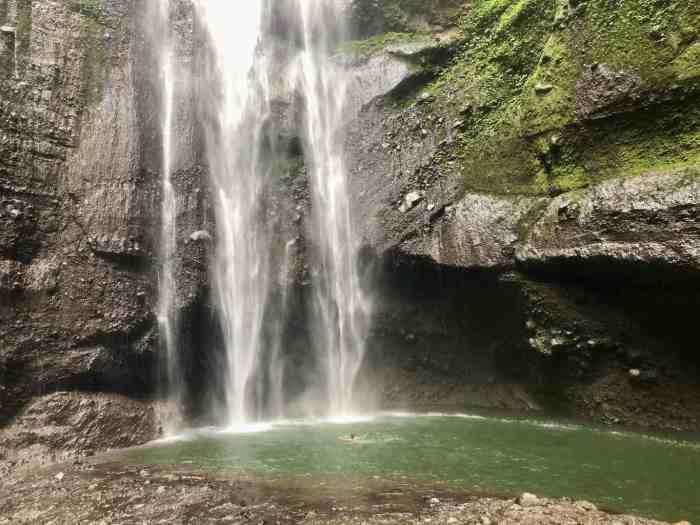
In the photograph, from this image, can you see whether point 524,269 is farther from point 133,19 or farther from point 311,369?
point 133,19

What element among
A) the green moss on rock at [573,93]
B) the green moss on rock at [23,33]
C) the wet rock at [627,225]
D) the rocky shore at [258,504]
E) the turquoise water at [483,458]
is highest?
the green moss on rock at [23,33]

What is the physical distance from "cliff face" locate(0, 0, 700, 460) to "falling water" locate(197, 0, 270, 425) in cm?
64

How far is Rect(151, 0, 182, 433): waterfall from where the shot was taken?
34.6 feet

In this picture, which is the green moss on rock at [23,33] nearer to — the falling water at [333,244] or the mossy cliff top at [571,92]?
the falling water at [333,244]

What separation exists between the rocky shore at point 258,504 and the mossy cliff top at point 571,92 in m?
6.99

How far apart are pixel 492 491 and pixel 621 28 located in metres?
9.52

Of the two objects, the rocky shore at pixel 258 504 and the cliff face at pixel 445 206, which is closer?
the rocky shore at pixel 258 504

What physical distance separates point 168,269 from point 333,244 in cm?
442

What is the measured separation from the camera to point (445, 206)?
11.6m

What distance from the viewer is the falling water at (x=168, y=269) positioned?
10.6 metres

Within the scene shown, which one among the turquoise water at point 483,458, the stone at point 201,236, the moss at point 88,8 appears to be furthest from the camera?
the moss at point 88,8

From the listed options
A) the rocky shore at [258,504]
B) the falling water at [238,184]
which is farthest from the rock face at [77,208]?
the rocky shore at [258,504]

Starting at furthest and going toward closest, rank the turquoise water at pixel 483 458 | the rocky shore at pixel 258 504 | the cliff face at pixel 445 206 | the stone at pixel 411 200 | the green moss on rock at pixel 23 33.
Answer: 1. the stone at pixel 411 200
2. the green moss on rock at pixel 23 33
3. the cliff face at pixel 445 206
4. the turquoise water at pixel 483 458
5. the rocky shore at pixel 258 504

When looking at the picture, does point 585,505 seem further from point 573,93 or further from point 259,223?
point 259,223
